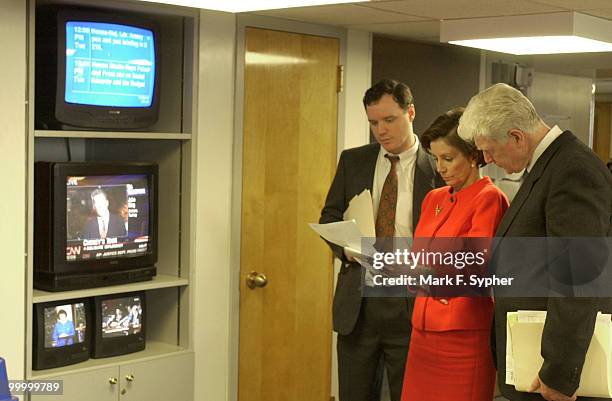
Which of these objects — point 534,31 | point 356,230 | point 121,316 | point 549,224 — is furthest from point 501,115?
point 121,316

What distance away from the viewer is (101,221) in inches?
141

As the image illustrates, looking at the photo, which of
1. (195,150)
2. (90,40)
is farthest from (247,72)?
(90,40)

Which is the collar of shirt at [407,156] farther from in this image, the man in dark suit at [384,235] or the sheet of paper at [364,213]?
the sheet of paper at [364,213]

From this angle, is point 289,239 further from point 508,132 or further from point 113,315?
point 508,132

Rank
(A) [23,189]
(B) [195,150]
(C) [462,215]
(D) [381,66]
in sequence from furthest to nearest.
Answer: (D) [381,66]
(B) [195,150]
(A) [23,189]
(C) [462,215]

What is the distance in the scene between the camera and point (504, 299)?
264 cm

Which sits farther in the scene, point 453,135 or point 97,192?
point 97,192

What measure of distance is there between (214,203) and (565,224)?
1824mm

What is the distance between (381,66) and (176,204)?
1539 mm

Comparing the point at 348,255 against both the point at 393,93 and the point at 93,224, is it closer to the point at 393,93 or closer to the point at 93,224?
the point at 393,93

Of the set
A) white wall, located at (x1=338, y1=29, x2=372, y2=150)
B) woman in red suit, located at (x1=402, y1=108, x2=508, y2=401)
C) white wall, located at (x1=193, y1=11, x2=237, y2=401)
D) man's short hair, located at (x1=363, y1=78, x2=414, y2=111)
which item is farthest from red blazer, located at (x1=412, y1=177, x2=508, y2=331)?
white wall, located at (x1=338, y1=29, x2=372, y2=150)

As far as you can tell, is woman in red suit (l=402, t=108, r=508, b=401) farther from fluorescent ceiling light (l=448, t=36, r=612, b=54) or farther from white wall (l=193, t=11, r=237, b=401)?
white wall (l=193, t=11, r=237, b=401)

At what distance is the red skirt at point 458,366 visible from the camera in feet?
9.48

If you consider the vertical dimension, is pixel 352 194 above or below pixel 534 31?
below
